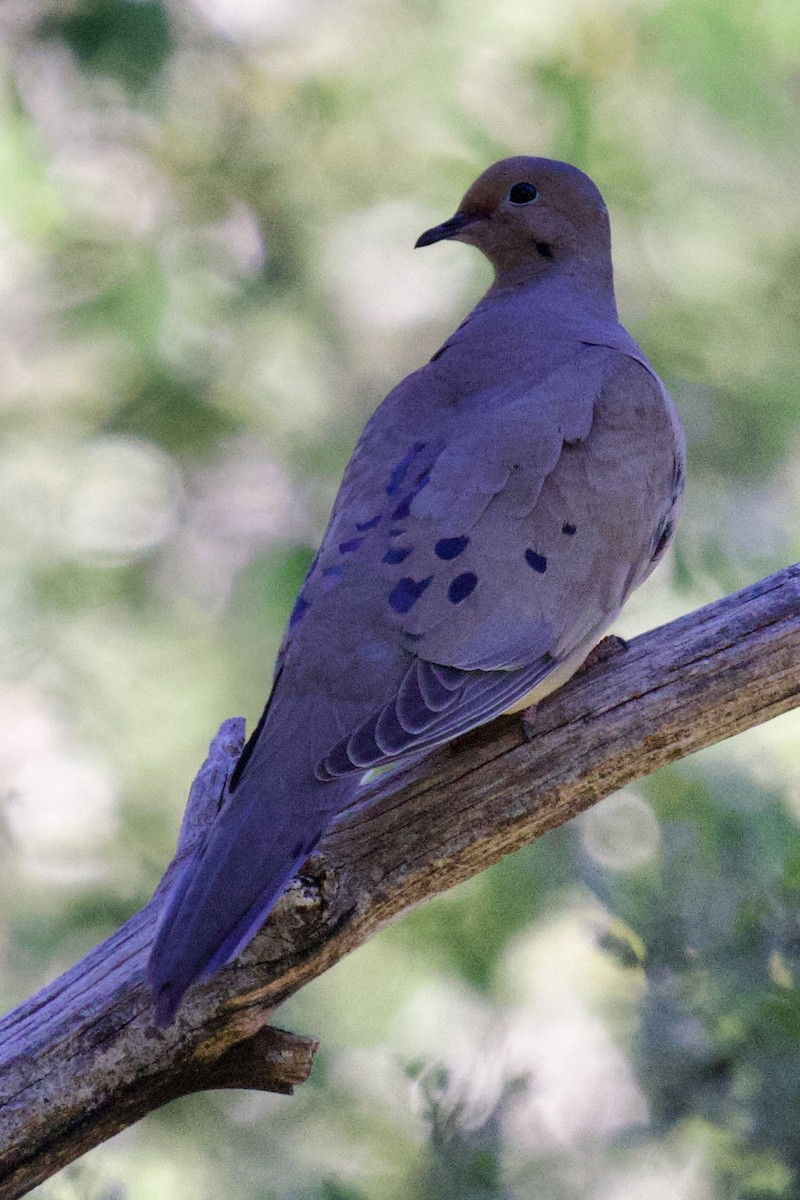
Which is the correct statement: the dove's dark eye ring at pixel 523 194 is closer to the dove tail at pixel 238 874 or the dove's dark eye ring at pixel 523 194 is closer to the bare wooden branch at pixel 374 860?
the bare wooden branch at pixel 374 860

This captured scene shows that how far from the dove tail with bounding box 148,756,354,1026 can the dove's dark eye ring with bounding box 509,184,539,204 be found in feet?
4.23

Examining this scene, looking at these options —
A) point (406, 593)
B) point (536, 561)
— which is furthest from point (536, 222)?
point (406, 593)

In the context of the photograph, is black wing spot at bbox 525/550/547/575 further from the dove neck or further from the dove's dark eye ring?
the dove's dark eye ring

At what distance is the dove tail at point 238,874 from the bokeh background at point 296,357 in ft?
2.61

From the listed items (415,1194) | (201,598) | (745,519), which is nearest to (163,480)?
(201,598)

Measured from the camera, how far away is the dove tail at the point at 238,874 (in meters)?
1.58

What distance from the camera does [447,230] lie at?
2.62 m

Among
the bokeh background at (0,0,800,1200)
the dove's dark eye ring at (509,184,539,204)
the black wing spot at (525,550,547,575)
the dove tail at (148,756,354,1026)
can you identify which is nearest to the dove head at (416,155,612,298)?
the dove's dark eye ring at (509,184,539,204)

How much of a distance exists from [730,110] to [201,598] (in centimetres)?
150

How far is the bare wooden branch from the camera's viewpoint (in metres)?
1.74

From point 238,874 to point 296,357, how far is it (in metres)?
1.88

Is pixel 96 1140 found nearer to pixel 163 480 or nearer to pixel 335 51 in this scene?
pixel 163 480

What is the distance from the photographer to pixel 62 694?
3047mm

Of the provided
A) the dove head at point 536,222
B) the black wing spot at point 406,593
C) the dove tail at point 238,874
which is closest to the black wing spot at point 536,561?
the black wing spot at point 406,593
